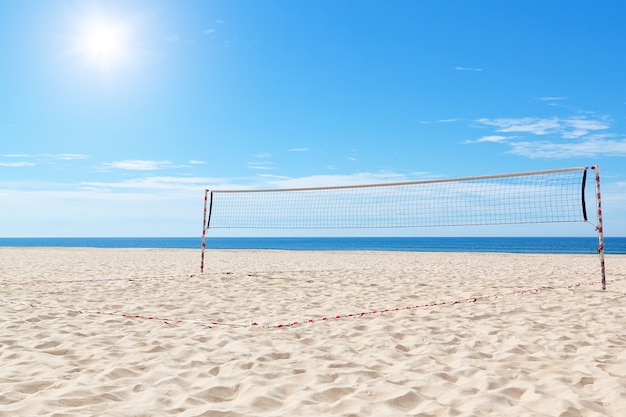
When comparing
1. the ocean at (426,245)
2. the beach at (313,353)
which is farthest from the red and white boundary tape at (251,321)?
the ocean at (426,245)

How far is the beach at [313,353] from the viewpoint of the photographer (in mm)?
2414

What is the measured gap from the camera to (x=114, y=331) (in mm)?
4043

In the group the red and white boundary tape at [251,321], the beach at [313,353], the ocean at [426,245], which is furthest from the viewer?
the ocean at [426,245]

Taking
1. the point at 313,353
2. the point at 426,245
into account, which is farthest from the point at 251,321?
the point at 426,245

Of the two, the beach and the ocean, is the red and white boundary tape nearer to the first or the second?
the beach

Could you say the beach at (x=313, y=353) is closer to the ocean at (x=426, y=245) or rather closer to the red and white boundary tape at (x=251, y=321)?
the red and white boundary tape at (x=251, y=321)

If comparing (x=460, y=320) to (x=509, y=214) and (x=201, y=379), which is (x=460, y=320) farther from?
(x=509, y=214)

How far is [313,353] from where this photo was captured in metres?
3.40

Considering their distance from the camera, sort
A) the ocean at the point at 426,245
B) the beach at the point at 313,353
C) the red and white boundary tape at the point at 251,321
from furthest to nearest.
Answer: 1. the ocean at the point at 426,245
2. the red and white boundary tape at the point at 251,321
3. the beach at the point at 313,353

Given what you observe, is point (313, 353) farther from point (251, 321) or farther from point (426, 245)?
point (426, 245)

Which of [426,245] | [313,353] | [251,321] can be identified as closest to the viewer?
[313,353]

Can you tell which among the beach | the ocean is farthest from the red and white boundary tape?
the ocean

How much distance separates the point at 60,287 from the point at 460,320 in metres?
5.62

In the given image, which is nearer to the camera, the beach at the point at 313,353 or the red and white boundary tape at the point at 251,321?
the beach at the point at 313,353
